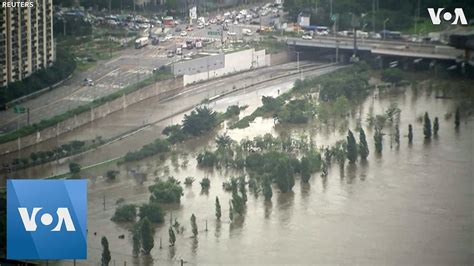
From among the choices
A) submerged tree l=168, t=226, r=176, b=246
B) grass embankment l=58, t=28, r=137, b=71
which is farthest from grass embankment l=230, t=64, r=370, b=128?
submerged tree l=168, t=226, r=176, b=246

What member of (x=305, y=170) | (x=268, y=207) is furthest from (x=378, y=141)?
(x=268, y=207)

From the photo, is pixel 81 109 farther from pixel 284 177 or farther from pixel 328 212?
pixel 328 212

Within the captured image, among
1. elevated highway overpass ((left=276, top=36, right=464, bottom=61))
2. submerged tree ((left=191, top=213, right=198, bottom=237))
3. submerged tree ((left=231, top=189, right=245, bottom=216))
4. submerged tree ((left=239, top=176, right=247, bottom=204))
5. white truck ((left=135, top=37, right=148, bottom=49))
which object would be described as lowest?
submerged tree ((left=191, top=213, right=198, bottom=237))

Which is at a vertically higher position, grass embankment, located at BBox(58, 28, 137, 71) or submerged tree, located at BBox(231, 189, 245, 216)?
grass embankment, located at BBox(58, 28, 137, 71)

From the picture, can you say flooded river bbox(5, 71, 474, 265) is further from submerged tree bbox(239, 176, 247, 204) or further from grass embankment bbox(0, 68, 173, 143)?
grass embankment bbox(0, 68, 173, 143)

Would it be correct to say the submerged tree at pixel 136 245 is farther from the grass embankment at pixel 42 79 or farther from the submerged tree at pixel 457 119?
the submerged tree at pixel 457 119

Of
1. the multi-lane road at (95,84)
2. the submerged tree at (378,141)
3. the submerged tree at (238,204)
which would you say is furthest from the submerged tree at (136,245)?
the submerged tree at (378,141)
